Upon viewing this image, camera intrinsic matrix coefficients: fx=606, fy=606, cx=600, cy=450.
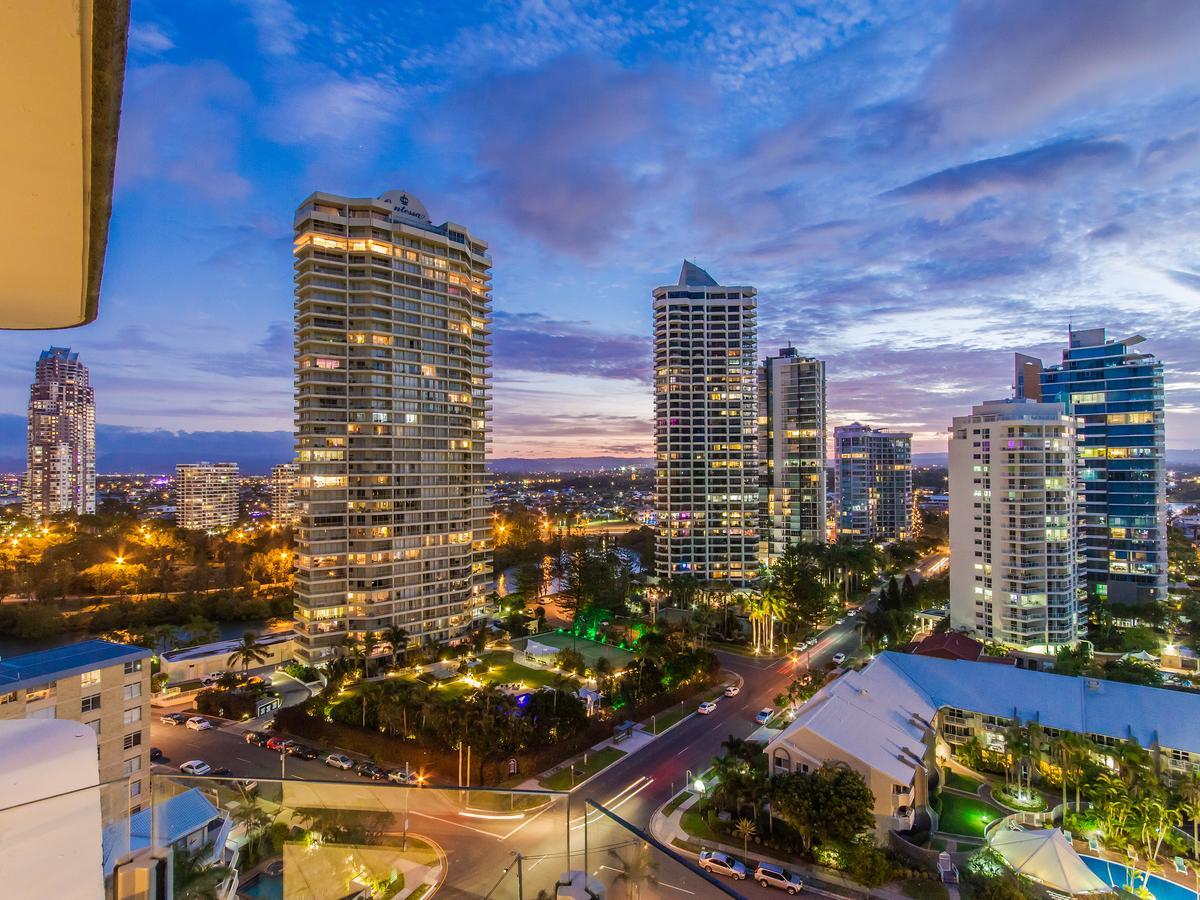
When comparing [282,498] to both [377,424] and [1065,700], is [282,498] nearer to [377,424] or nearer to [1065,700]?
[377,424]

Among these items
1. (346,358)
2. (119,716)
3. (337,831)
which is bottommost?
(119,716)

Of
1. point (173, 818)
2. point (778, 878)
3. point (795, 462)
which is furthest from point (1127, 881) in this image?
point (795, 462)

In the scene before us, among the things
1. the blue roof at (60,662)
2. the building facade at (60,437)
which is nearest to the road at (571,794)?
the blue roof at (60,662)

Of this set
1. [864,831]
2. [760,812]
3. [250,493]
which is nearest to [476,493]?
[760,812]

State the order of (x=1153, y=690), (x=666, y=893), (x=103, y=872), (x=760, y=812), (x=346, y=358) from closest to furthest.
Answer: (x=103, y=872) < (x=666, y=893) < (x=760, y=812) < (x=1153, y=690) < (x=346, y=358)

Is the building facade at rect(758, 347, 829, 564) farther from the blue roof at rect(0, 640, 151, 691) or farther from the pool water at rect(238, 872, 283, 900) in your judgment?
the pool water at rect(238, 872, 283, 900)

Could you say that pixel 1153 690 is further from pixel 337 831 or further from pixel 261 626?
pixel 261 626
